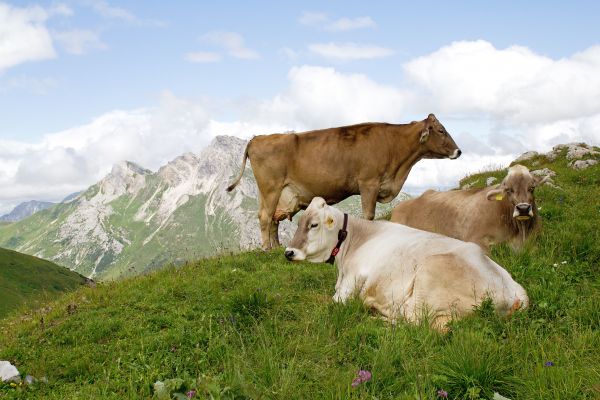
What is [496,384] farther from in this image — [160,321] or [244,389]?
[160,321]

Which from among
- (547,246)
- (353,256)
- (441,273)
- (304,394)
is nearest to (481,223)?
(547,246)

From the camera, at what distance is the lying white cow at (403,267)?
6879mm

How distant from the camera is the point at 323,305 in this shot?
25.7 feet

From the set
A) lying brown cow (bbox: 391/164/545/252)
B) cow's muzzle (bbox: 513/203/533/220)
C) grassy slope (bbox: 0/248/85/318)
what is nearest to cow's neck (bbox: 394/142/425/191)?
lying brown cow (bbox: 391/164/545/252)

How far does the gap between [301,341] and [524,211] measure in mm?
6279

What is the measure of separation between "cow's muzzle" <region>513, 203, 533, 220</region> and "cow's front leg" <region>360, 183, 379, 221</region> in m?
4.18

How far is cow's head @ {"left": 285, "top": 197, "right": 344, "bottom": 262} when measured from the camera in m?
8.76

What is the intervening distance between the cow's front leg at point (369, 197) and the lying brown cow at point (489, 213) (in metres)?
1.09

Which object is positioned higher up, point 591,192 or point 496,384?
point 496,384

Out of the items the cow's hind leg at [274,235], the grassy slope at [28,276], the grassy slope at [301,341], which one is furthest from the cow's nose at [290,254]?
the grassy slope at [28,276]

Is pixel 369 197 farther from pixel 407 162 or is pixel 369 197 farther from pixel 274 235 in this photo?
pixel 274 235

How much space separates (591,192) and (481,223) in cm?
608

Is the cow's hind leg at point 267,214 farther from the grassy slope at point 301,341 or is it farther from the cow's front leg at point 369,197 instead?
the grassy slope at point 301,341

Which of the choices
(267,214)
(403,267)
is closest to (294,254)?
(403,267)
